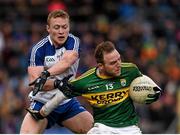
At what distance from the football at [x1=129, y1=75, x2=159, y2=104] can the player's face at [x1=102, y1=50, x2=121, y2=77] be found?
9.6 inches

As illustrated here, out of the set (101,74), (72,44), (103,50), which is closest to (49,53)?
(72,44)

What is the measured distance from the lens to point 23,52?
19.0 metres

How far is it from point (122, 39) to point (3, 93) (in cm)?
349

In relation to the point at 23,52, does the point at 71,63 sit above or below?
above

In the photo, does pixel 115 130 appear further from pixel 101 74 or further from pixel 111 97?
pixel 101 74

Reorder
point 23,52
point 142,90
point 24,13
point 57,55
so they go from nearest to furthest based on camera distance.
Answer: point 142,90, point 57,55, point 23,52, point 24,13

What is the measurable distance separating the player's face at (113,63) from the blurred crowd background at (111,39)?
6.26m

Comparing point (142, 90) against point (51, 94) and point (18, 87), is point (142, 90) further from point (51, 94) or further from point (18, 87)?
point (18, 87)

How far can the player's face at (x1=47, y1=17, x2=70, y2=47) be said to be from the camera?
10109 millimetres

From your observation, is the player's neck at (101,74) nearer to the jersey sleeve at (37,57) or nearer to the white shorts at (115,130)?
the white shorts at (115,130)

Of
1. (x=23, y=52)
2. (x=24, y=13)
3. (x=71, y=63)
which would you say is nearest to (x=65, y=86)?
(x=71, y=63)

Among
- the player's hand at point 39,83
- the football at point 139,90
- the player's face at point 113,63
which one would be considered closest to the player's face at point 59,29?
the player's hand at point 39,83

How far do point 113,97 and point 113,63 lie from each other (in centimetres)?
42

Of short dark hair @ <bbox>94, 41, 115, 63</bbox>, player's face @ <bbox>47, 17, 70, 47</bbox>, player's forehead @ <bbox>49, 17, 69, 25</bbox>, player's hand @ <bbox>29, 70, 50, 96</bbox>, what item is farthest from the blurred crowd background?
short dark hair @ <bbox>94, 41, 115, 63</bbox>
